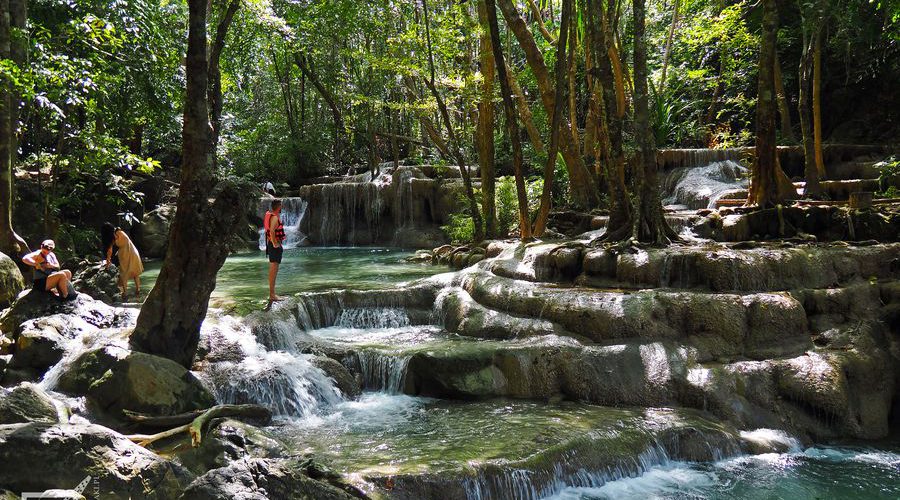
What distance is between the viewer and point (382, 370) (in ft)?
26.9

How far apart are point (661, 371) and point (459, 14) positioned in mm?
10579

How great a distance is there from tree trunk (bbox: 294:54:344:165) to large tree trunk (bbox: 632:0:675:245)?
15.6 meters

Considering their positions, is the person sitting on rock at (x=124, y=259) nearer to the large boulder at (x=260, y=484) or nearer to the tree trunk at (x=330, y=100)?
the large boulder at (x=260, y=484)

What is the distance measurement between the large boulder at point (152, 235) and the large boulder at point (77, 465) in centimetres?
1507

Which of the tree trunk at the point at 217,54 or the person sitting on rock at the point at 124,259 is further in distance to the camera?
the person sitting on rock at the point at 124,259

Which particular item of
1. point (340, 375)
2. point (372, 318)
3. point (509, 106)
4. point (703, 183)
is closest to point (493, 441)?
point (340, 375)

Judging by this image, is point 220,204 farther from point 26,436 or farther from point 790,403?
point 790,403

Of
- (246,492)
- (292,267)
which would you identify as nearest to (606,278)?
(246,492)

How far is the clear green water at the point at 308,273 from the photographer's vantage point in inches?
437

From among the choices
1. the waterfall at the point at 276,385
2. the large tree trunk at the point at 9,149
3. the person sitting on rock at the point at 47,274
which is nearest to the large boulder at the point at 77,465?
the waterfall at the point at 276,385

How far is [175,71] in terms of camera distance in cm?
1289

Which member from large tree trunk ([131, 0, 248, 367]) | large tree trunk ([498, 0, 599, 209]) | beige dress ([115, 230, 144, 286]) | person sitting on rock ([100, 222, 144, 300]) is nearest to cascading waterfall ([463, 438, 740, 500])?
large tree trunk ([131, 0, 248, 367])

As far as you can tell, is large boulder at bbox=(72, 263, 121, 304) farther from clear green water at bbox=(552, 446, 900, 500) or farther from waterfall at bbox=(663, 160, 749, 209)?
waterfall at bbox=(663, 160, 749, 209)

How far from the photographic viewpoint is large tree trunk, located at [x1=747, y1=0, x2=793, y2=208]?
11.3m
